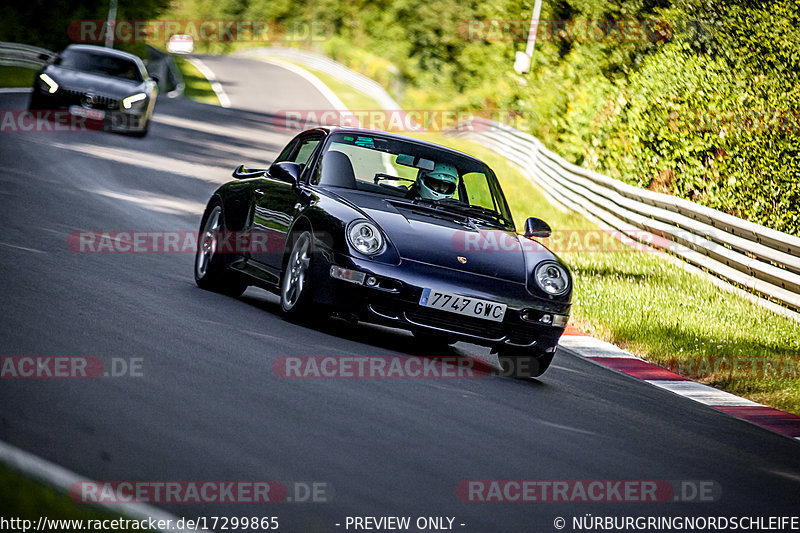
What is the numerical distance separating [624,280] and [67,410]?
31.4 ft

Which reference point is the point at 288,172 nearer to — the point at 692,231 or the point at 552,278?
the point at 552,278

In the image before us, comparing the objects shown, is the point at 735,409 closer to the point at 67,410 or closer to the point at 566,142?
the point at 67,410

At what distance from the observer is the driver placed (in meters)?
8.77

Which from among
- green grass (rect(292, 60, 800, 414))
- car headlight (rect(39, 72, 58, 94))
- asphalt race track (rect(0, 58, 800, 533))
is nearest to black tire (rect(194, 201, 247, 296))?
asphalt race track (rect(0, 58, 800, 533))

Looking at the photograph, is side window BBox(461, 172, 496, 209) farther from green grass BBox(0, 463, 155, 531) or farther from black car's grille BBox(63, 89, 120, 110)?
black car's grille BBox(63, 89, 120, 110)

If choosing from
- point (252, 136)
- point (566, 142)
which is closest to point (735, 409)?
point (566, 142)

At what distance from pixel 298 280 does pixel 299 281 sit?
37 mm

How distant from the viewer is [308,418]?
17.9 feet

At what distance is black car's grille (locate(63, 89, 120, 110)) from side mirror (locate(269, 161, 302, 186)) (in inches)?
547

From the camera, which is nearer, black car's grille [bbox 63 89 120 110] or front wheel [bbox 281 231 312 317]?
front wheel [bbox 281 231 312 317]

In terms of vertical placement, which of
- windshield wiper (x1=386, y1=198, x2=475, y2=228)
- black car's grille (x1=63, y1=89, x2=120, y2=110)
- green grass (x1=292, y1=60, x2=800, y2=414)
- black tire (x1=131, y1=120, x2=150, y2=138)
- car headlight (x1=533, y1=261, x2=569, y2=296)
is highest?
windshield wiper (x1=386, y1=198, x2=475, y2=228)

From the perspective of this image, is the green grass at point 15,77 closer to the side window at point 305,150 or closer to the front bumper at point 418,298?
the side window at point 305,150

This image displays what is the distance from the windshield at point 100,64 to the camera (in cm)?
2238

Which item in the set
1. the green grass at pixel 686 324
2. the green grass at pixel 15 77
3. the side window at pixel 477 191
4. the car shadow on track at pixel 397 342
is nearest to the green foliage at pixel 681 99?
the green grass at pixel 686 324
